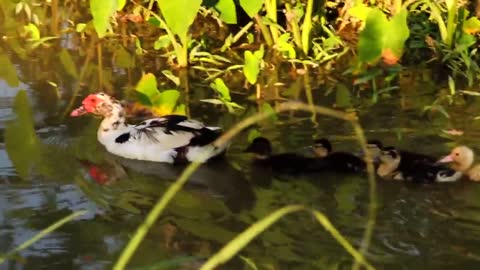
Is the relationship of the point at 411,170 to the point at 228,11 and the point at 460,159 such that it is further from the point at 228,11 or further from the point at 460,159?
the point at 228,11

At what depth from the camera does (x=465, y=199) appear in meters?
4.46

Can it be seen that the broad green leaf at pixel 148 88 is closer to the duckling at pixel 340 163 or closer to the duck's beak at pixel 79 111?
the duck's beak at pixel 79 111

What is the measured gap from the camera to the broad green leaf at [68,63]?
677 centimetres

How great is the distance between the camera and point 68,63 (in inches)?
275

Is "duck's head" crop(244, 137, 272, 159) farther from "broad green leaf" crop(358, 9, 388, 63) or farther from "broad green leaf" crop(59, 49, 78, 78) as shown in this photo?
"broad green leaf" crop(59, 49, 78, 78)

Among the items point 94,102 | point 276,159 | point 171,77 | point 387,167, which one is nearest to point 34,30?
point 171,77

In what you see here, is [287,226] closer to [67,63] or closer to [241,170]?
[241,170]

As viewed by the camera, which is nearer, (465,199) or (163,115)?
(465,199)

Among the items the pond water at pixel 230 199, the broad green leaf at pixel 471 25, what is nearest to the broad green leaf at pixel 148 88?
the pond water at pixel 230 199

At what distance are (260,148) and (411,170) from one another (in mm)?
729

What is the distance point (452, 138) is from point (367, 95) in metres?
0.98

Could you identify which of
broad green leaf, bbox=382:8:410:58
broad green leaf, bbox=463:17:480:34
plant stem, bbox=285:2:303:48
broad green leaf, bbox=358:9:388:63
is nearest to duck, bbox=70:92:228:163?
broad green leaf, bbox=358:9:388:63

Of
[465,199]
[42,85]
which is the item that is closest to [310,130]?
[465,199]

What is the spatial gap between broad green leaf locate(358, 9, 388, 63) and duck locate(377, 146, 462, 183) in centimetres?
101
